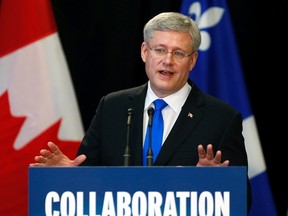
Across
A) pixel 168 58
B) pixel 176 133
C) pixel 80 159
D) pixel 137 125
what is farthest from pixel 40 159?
pixel 168 58

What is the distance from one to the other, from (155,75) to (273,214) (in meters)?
1.33

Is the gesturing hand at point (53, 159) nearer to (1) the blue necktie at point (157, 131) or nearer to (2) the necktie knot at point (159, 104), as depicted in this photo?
(1) the blue necktie at point (157, 131)

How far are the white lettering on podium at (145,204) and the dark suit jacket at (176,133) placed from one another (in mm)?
589

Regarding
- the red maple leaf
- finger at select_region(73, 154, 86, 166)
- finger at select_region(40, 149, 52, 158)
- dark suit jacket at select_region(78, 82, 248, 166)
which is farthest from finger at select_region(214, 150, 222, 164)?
the red maple leaf

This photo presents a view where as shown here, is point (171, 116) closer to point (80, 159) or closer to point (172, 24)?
point (172, 24)

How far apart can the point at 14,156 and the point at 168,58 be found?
4.41 feet

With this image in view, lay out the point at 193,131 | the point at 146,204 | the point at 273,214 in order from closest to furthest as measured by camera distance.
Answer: the point at 146,204 < the point at 193,131 < the point at 273,214

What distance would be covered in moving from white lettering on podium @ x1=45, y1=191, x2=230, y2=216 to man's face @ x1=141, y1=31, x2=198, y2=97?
0.79 meters

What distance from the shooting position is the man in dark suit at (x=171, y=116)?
2.93m

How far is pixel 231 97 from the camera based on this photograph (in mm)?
4117

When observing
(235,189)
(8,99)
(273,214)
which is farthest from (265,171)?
(235,189)

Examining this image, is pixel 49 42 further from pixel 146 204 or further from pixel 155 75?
pixel 146 204

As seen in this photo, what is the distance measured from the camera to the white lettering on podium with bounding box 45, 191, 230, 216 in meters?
2.29

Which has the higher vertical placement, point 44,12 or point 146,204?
point 44,12
